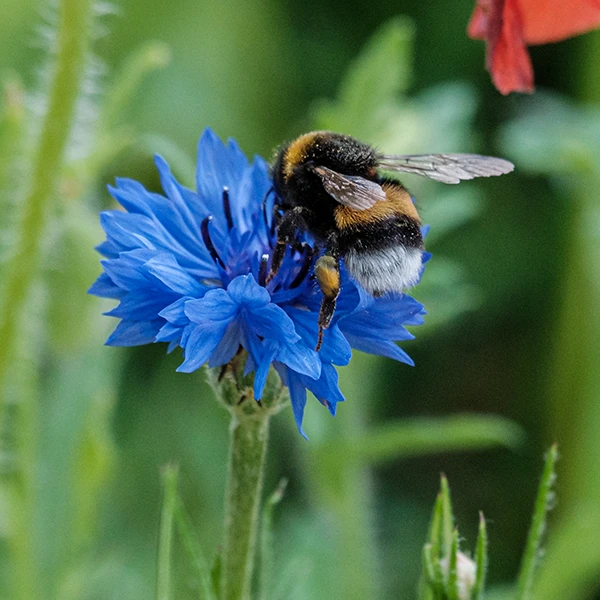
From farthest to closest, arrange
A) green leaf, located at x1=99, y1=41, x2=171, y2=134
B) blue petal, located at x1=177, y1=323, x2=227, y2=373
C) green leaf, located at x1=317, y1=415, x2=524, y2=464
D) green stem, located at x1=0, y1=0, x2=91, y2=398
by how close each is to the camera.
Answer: green leaf, located at x1=317, y1=415, x2=524, y2=464, green leaf, located at x1=99, y1=41, x2=171, y2=134, green stem, located at x1=0, y1=0, x2=91, y2=398, blue petal, located at x1=177, y1=323, x2=227, y2=373

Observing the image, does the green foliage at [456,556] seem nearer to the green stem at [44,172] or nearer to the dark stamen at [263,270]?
the dark stamen at [263,270]

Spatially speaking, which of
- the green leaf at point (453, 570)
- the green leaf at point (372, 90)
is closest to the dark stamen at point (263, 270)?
the green leaf at point (453, 570)

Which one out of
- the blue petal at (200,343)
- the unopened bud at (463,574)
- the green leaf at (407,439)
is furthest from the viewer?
the green leaf at (407,439)

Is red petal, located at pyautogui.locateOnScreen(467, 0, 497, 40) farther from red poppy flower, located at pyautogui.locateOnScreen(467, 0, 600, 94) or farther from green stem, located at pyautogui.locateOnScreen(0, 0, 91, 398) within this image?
green stem, located at pyautogui.locateOnScreen(0, 0, 91, 398)

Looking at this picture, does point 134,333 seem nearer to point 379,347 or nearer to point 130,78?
point 379,347

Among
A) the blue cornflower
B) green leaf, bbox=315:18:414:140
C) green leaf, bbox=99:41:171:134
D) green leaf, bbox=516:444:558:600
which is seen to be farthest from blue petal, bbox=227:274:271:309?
green leaf, bbox=315:18:414:140

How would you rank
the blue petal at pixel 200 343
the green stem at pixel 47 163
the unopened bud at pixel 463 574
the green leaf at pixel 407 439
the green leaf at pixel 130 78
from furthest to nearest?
1. the green leaf at pixel 407 439
2. the green leaf at pixel 130 78
3. the green stem at pixel 47 163
4. the unopened bud at pixel 463 574
5. the blue petal at pixel 200 343
